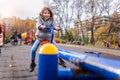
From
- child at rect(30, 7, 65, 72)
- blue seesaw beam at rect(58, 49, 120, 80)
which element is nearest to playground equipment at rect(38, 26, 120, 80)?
blue seesaw beam at rect(58, 49, 120, 80)

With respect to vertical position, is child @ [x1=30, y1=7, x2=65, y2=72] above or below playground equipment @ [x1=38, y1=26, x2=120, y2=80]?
above

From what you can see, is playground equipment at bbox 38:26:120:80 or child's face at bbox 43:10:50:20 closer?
playground equipment at bbox 38:26:120:80

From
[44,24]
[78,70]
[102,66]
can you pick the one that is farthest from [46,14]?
[102,66]

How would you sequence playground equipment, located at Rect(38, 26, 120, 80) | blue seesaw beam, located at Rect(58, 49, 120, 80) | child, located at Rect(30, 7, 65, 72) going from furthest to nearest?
child, located at Rect(30, 7, 65, 72) < playground equipment, located at Rect(38, 26, 120, 80) < blue seesaw beam, located at Rect(58, 49, 120, 80)

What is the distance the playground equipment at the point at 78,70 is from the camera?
384 centimetres

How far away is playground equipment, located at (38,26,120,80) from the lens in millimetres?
3836

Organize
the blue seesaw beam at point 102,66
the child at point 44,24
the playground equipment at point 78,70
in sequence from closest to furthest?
the blue seesaw beam at point 102,66 → the playground equipment at point 78,70 → the child at point 44,24

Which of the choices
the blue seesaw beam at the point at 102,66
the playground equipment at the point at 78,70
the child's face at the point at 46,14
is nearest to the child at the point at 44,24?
the child's face at the point at 46,14

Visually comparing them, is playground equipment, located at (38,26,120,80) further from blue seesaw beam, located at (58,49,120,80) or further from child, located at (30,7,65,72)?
child, located at (30,7,65,72)

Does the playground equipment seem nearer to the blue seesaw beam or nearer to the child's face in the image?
the blue seesaw beam

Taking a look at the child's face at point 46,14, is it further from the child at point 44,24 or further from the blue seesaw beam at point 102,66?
the blue seesaw beam at point 102,66

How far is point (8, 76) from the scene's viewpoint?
7.02 m

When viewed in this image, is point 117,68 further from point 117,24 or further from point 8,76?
point 117,24

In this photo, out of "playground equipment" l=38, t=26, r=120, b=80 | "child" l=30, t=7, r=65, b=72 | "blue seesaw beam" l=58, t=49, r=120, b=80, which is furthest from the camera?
"child" l=30, t=7, r=65, b=72
